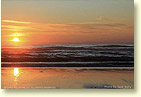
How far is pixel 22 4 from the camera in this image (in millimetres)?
3262

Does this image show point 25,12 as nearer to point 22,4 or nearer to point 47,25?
point 22,4

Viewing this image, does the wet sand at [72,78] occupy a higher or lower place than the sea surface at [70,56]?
lower

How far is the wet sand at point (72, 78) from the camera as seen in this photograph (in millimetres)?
3242

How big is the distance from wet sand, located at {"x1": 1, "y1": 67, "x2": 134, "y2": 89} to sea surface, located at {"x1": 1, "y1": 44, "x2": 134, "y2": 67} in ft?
0.20

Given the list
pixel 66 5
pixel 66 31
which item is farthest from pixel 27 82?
pixel 66 5

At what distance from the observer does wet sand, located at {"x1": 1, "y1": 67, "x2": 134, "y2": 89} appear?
324 centimetres

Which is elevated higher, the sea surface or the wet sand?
the sea surface

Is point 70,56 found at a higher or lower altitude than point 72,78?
higher

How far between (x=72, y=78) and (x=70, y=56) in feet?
0.89

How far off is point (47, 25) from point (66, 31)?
9.6 inches

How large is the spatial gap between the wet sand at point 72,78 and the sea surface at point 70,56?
62 millimetres

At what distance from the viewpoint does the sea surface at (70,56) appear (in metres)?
3.26

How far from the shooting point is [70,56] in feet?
10.7

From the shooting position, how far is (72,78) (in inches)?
128
